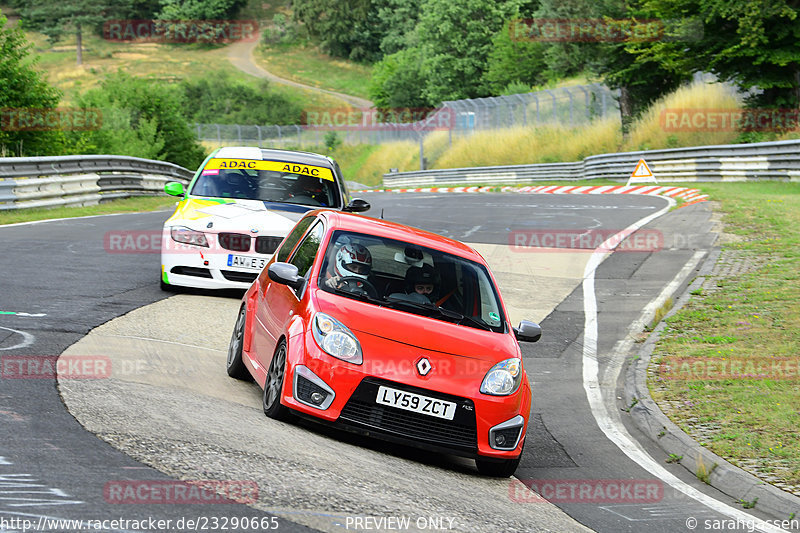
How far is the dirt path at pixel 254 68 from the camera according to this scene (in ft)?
402

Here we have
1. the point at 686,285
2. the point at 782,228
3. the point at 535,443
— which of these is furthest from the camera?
the point at 782,228

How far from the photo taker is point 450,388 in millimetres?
6676

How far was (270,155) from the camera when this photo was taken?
43.7 feet

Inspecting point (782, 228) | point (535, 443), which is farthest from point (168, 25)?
point (535, 443)

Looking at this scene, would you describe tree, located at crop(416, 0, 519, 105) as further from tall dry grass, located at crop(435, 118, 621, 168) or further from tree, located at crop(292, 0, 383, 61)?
tree, located at crop(292, 0, 383, 61)

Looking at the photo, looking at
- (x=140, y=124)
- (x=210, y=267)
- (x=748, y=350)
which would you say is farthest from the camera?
(x=140, y=124)

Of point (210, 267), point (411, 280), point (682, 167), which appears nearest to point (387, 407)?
point (411, 280)

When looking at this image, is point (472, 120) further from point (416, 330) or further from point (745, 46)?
point (416, 330)

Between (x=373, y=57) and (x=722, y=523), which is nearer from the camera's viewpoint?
(x=722, y=523)

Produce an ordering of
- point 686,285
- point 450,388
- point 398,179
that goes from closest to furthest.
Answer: point 450,388 < point 686,285 < point 398,179

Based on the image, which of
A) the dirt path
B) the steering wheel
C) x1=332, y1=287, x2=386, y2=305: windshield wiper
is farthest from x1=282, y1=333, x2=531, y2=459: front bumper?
the dirt path

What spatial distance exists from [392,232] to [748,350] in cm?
456

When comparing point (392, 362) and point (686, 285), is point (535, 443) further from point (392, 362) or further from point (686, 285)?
point (686, 285)

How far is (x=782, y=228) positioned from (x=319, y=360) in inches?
545
